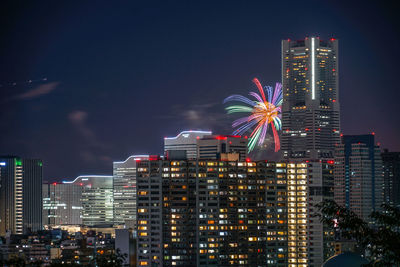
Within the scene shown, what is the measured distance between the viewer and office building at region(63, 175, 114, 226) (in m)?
176

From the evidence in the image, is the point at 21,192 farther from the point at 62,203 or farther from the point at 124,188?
the point at 124,188

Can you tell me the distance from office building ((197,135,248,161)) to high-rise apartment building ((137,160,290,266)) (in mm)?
34025

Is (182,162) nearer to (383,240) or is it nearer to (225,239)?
(225,239)

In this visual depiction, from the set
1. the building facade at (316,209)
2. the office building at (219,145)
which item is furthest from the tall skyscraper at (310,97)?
the building facade at (316,209)

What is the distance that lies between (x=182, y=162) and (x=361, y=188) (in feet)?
224

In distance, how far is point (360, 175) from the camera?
477 feet

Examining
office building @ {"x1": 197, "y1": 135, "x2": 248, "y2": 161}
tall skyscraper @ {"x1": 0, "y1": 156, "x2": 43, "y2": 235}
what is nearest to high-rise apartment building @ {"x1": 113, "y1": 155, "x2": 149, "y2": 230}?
tall skyscraper @ {"x1": 0, "y1": 156, "x2": 43, "y2": 235}

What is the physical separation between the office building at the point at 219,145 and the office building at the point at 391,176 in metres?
34.4

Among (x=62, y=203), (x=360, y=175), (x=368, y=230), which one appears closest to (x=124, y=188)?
(x=62, y=203)

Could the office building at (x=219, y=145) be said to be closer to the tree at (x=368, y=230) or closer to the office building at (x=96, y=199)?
the office building at (x=96, y=199)

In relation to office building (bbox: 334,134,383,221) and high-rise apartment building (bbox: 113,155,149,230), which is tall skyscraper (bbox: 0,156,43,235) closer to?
high-rise apartment building (bbox: 113,155,149,230)

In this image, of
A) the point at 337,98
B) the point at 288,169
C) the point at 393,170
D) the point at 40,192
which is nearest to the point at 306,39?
the point at 337,98

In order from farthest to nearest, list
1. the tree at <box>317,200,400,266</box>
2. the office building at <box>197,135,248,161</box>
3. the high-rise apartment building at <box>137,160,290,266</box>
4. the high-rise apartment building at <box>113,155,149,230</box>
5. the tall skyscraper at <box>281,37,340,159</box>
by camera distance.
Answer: the tall skyscraper at <box>281,37,340,159</box>, the high-rise apartment building at <box>113,155,149,230</box>, the office building at <box>197,135,248,161</box>, the high-rise apartment building at <box>137,160,290,266</box>, the tree at <box>317,200,400,266</box>

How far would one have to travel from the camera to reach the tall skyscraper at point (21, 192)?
15325cm
